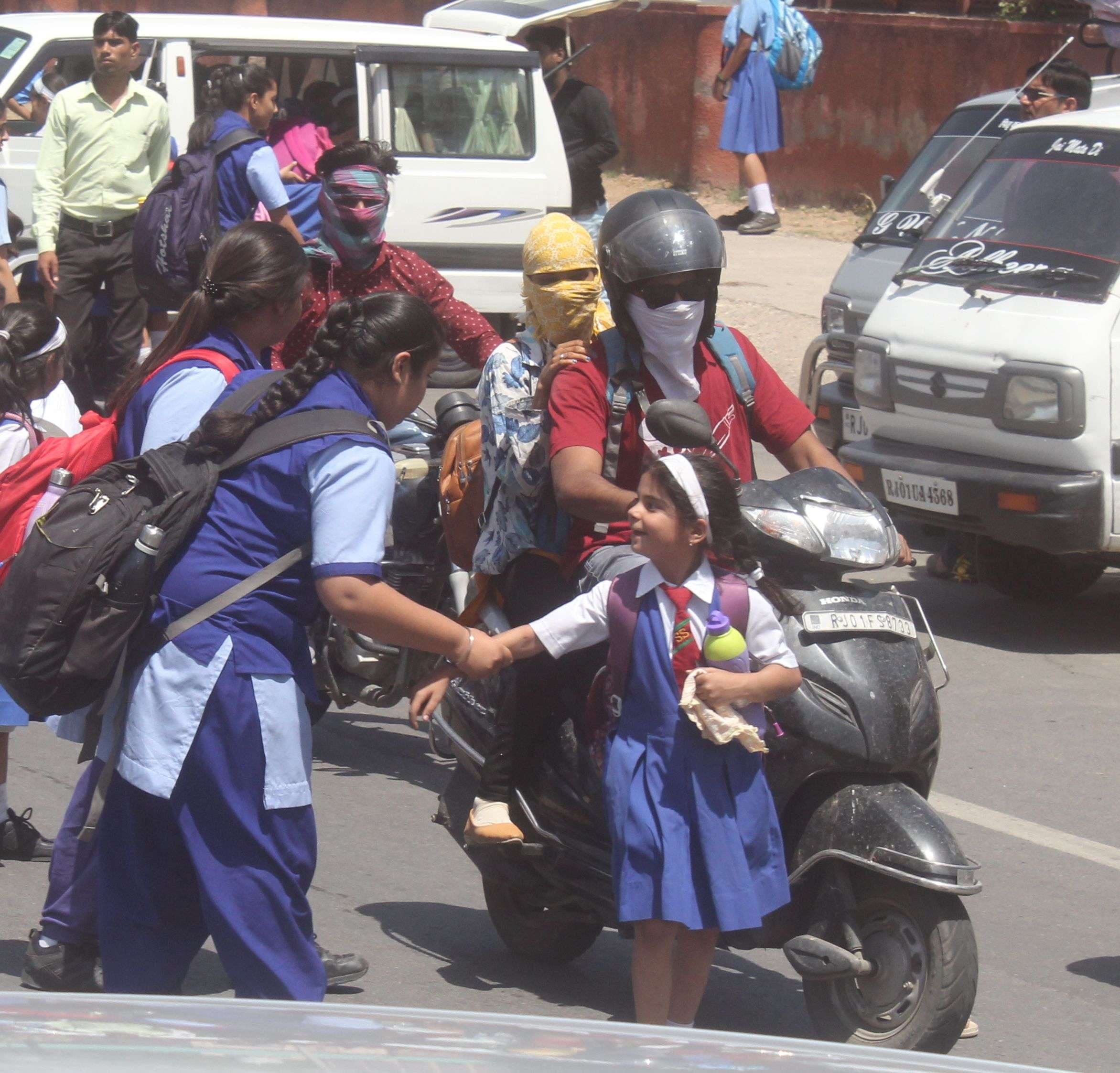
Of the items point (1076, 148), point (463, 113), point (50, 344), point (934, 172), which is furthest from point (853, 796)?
point (463, 113)

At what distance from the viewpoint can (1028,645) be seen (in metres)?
7.77

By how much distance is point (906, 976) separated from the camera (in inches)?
149

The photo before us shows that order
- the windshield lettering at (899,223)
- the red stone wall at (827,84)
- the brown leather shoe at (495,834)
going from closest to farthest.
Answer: the brown leather shoe at (495,834) → the windshield lettering at (899,223) → the red stone wall at (827,84)

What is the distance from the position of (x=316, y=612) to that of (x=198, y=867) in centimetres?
52

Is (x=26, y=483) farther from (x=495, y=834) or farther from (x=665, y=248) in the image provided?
(x=665, y=248)

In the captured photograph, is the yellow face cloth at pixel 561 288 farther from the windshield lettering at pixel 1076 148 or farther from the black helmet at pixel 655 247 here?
the windshield lettering at pixel 1076 148

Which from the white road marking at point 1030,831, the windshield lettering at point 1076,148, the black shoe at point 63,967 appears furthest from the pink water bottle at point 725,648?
the windshield lettering at point 1076,148

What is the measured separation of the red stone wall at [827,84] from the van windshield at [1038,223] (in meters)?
7.51

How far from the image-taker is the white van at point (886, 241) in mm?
9406

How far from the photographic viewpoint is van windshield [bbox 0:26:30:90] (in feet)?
35.9

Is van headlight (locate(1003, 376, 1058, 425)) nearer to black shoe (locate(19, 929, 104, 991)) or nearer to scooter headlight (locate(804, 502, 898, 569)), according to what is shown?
scooter headlight (locate(804, 502, 898, 569))

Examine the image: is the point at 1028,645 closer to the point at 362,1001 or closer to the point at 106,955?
the point at 362,1001

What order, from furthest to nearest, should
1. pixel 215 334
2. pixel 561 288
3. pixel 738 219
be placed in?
1. pixel 738 219
2. pixel 561 288
3. pixel 215 334

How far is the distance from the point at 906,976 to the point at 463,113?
9008 millimetres
